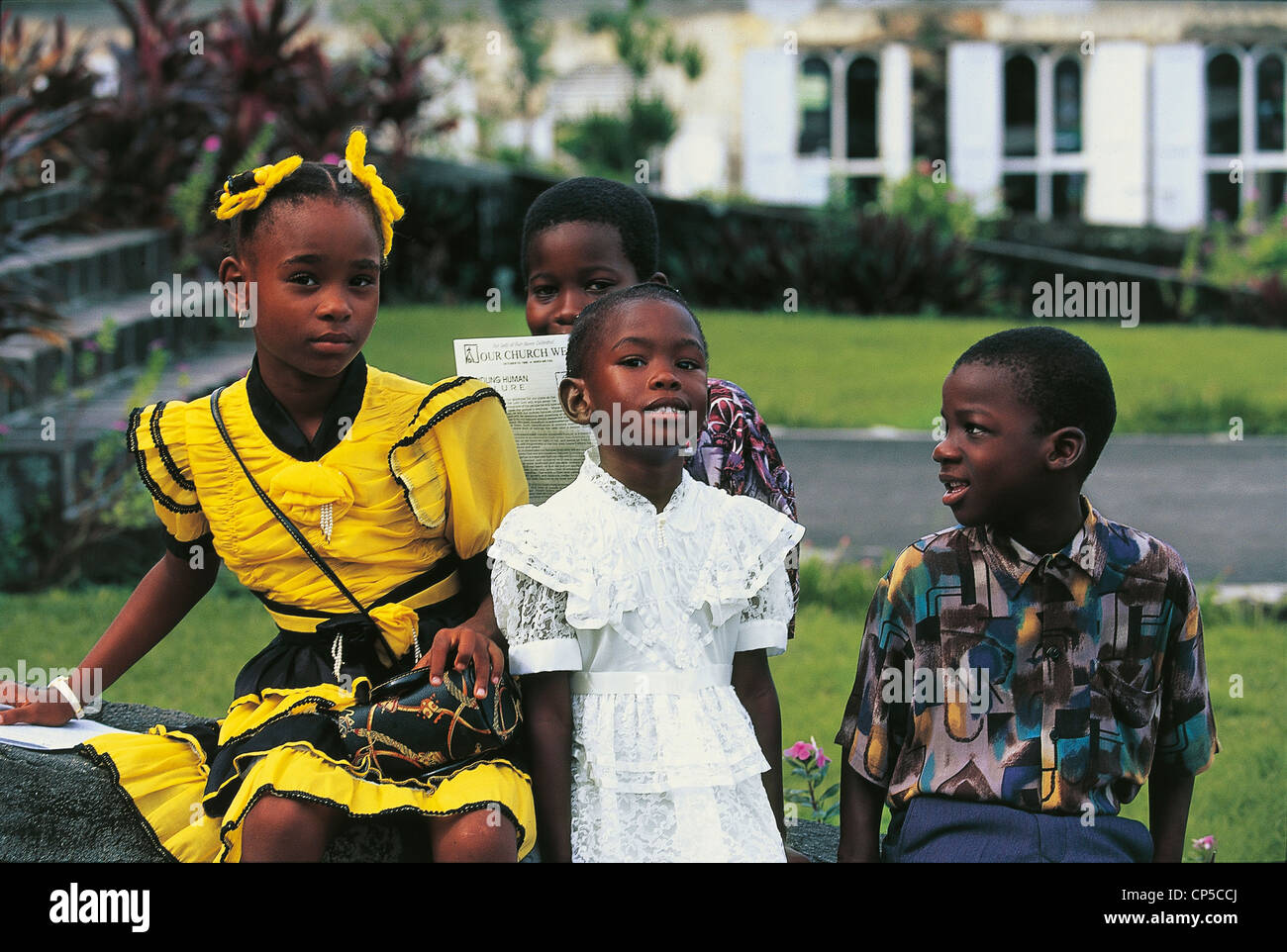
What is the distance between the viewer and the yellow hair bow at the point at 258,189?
257 cm

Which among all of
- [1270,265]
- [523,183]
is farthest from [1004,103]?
[523,183]

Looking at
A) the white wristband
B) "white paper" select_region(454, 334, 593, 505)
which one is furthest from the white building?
the white wristband

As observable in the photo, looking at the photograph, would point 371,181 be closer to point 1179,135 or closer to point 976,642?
point 976,642

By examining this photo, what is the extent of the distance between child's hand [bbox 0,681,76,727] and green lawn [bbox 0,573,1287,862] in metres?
1.64

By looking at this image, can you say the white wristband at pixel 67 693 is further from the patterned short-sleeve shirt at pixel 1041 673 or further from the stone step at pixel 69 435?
the stone step at pixel 69 435

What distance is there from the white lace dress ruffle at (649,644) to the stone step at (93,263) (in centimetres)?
484

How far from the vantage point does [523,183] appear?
520 inches

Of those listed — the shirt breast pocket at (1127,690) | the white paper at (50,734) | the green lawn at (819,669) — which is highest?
the shirt breast pocket at (1127,690)

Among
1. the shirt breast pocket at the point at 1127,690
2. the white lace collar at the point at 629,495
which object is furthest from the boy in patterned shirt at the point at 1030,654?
the white lace collar at the point at 629,495

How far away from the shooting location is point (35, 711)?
9.18 feet

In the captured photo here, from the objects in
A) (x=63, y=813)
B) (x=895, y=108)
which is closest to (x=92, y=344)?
(x=63, y=813)

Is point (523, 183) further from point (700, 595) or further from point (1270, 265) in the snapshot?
point (700, 595)

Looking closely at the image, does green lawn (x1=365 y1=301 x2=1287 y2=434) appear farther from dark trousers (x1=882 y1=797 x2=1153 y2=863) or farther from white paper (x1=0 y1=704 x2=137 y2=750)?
dark trousers (x1=882 y1=797 x2=1153 y2=863)

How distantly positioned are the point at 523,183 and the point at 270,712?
11119mm
